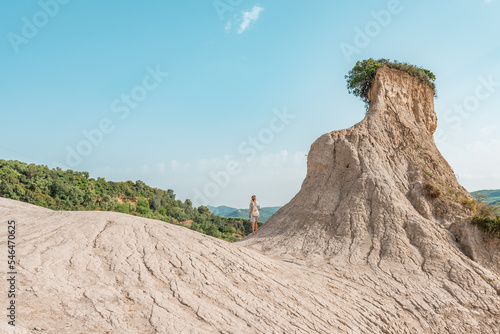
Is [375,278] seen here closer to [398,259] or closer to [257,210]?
[398,259]

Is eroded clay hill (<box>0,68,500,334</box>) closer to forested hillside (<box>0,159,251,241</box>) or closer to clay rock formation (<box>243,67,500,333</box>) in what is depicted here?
clay rock formation (<box>243,67,500,333</box>)

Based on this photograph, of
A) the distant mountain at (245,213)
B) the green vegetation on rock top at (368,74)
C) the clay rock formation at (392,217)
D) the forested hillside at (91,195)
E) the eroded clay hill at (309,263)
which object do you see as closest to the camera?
the eroded clay hill at (309,263)

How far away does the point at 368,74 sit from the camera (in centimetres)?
1531

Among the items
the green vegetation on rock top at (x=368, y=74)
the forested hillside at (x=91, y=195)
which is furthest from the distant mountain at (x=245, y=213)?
the green vegetation on rock top at (x=368, y=74)

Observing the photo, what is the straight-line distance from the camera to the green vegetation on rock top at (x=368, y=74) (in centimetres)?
1509

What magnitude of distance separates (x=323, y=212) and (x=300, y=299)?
15.6ft

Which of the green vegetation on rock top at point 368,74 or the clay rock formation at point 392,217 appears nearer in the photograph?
the clay rock formation at point 392,217

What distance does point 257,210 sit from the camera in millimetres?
11914

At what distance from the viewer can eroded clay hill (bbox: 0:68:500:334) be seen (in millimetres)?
4875

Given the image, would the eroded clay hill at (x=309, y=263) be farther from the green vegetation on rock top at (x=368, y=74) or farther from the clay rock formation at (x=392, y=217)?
the green vegetation on rock top at (x=368, y=74)

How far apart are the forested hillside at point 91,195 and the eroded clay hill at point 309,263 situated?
14.2 metres

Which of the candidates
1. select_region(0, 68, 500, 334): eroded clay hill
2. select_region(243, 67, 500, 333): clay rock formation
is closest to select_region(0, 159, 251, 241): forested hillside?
select_region(243, 67, 500, 333): clay rock formation

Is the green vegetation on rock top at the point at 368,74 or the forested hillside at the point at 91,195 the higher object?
the green vegetation on rock top at the point at 368,74

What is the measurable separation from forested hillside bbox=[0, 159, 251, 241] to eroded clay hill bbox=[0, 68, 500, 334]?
1415 cm
